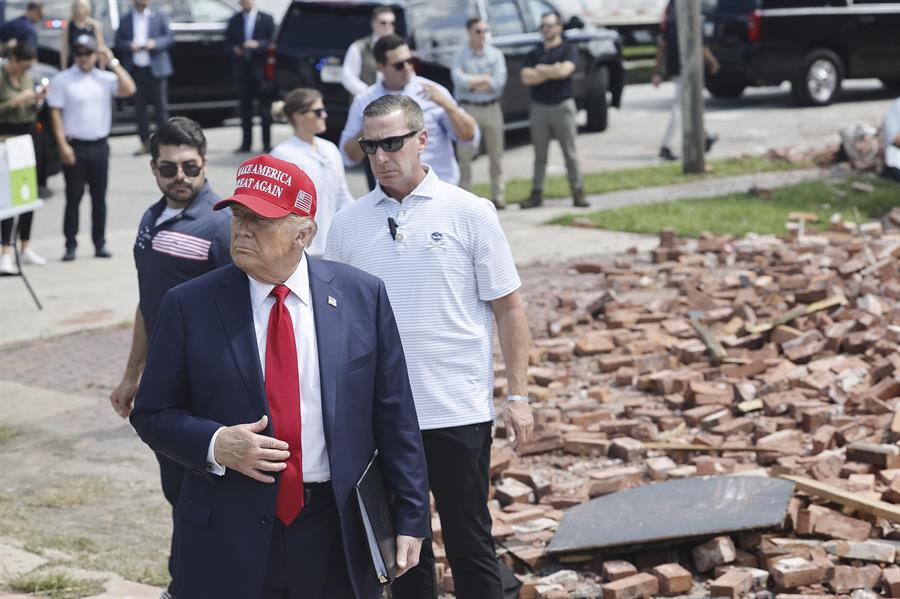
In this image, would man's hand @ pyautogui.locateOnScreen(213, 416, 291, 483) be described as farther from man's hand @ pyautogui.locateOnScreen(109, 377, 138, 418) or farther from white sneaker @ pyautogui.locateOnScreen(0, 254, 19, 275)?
white sneaker @ pyautogui.locateOnScreen(0, 254, 19, 275)

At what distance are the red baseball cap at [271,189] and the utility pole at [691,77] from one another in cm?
1409

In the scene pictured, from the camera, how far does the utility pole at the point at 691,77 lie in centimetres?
1755

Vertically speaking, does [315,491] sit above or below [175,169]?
below

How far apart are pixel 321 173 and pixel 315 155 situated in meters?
0.12

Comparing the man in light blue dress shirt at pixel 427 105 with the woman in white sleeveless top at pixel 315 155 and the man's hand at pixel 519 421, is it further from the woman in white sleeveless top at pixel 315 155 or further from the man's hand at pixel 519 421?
the man's hand at pixel 519 421

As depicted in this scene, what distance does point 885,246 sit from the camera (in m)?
12.3

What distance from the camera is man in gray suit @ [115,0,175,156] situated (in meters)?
19.6

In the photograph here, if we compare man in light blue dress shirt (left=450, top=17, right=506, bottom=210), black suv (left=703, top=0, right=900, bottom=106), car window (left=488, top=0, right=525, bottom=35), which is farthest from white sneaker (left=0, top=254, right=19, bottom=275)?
black suv (left=703, top=0, right=900, bottom=106)

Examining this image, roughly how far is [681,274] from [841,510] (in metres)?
5.74

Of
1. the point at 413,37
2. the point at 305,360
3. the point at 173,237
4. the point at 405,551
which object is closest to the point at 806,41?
the point at 413,37

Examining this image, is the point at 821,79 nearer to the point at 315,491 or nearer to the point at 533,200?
the point at 533,200

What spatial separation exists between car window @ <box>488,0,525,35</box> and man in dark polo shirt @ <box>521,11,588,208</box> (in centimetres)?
330

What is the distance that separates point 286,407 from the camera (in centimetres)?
398

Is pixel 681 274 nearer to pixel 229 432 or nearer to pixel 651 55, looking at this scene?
pixel 229 432
